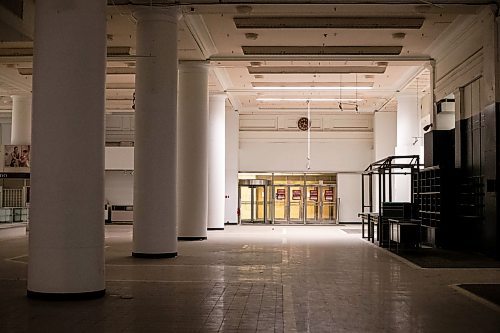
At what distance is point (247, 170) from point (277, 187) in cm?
165

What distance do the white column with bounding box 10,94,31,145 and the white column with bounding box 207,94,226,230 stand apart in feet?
21.7

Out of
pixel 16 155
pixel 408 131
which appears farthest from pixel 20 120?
pixel 408 131

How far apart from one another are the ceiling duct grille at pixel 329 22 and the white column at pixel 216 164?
8264 millimetres

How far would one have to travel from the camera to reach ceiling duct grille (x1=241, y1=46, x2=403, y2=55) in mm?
16719

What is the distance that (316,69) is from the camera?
61.8 feet

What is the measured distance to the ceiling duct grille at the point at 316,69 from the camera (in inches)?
738

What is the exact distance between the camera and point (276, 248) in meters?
14.5

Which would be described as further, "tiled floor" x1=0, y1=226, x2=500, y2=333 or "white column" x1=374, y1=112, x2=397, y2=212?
"white column" x1=374, y1=112, x2=397, y2=212

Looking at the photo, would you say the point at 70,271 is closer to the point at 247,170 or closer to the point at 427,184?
the point at 427,184

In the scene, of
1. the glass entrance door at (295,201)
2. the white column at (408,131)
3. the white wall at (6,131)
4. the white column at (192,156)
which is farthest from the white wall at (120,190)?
the white column at (408,131)

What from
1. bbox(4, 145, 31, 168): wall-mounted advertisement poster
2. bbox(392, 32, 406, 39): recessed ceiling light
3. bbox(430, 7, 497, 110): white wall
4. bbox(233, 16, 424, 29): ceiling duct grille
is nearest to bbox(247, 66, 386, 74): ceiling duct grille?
bbox(430, 7, 497, 110): white wall

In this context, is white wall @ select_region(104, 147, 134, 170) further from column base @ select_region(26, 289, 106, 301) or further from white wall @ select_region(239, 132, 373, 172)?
column base @ select_region(26, 289, 106, 301)

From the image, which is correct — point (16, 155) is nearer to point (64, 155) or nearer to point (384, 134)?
point (384, 134)

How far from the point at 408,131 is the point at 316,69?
5.92m
